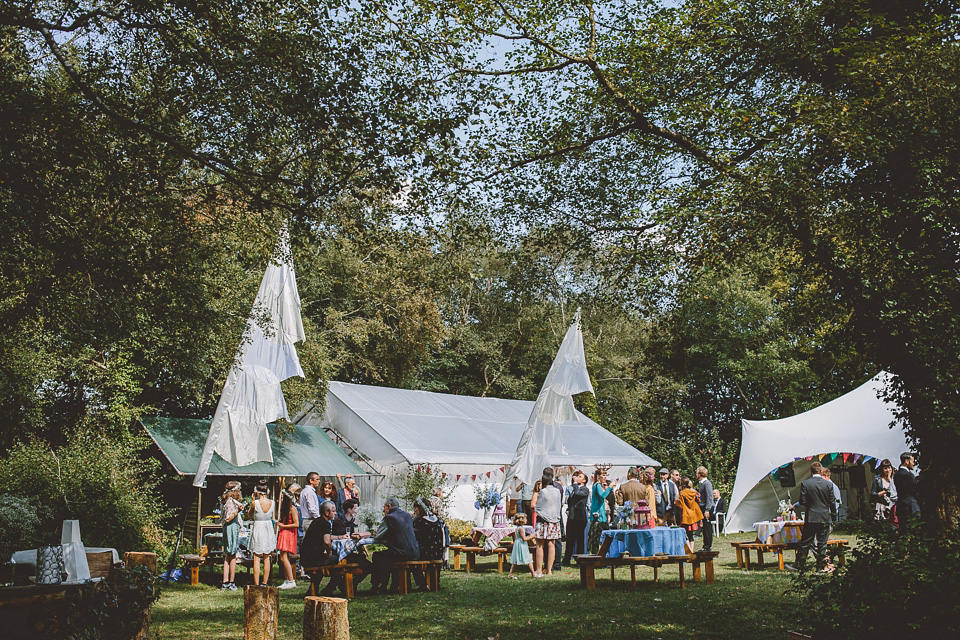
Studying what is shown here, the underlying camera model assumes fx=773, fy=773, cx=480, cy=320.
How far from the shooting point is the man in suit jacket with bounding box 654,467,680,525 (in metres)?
14.6

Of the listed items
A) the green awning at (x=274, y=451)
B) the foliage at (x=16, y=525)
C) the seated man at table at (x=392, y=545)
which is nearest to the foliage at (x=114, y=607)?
the seated man at table at (x=392, y=545)

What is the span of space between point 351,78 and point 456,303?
30651 millimetres

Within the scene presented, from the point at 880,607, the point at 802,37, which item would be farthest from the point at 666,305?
the point at 880,607

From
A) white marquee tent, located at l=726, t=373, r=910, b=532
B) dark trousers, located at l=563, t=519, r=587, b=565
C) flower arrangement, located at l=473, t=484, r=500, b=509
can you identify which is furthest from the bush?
white marquee tent, located at l=726, t=373, r=910, b=532

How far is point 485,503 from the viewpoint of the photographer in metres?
19.2

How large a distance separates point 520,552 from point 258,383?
5.54 meters

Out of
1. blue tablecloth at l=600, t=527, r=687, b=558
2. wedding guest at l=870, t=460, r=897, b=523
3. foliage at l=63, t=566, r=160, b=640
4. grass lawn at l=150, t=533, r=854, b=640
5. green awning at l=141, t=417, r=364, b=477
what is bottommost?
grass lawn at l=150, t=533, r=854, b=640

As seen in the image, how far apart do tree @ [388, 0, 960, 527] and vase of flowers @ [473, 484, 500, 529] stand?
10713 mm

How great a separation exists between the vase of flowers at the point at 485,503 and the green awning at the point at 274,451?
3.31 m

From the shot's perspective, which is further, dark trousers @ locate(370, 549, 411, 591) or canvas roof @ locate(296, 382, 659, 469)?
canvas roof @ locate(296, 382, 659, 469)

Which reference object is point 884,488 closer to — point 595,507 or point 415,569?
point 595,507

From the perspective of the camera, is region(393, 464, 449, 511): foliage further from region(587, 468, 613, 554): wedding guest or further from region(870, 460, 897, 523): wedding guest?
region(870, 460, 897, 523): wedding guest

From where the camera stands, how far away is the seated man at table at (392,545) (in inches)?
431

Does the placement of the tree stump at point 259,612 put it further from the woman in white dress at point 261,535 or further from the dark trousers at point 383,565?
the woman in white dress at point 261,535
